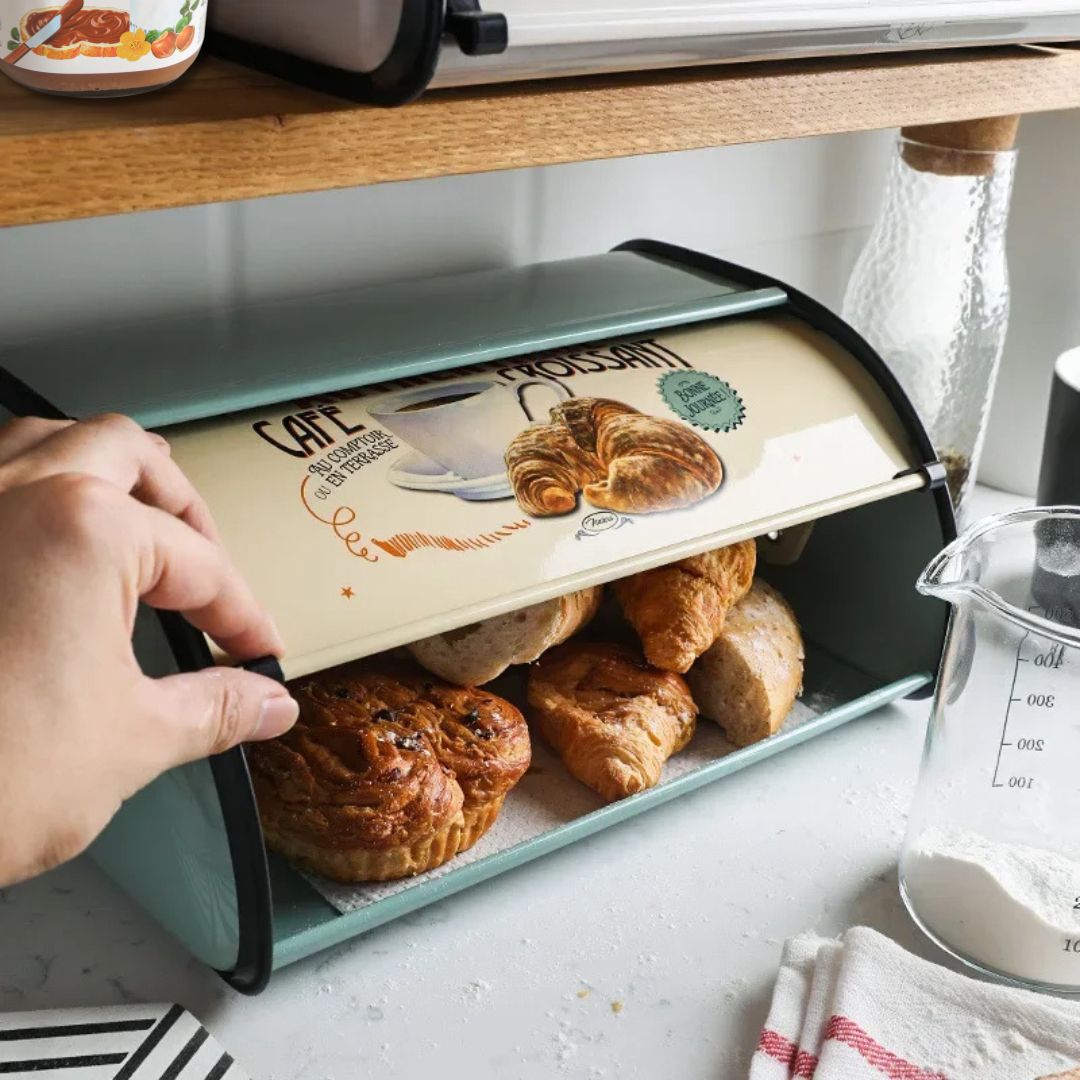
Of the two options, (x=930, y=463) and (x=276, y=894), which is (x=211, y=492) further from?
(x=930, y=463)

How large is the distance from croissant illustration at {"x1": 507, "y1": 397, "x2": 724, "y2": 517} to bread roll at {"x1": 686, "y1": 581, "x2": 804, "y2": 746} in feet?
0.52

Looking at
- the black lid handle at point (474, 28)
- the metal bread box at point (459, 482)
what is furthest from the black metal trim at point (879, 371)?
the black lid handle at point (474, 28)

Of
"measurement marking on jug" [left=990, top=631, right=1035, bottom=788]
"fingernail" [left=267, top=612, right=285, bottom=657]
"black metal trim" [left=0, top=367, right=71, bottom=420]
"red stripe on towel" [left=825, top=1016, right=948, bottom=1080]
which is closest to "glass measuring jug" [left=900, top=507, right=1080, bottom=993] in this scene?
"measurement marking on jug" [left=990, top=631, right=1035, bottom=788]

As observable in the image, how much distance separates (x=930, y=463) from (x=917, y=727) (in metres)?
0.21

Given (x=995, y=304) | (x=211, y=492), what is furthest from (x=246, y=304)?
(x=995, y=304)

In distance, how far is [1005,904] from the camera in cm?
77

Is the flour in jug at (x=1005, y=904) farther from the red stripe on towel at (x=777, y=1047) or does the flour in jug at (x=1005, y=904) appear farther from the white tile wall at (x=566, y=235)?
the white tile wall at (x=566, y=235)

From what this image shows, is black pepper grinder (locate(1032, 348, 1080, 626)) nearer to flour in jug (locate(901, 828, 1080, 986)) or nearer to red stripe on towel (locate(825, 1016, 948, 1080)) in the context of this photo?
flour in jug (locate(901, 828, 1080, 986))

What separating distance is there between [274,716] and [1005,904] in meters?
0.44

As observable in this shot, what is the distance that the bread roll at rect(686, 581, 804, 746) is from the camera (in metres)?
0.95

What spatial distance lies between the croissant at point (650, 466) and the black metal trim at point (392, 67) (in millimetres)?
292

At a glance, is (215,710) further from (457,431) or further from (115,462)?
(457,431)

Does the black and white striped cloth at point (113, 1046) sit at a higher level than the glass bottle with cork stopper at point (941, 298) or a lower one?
lower

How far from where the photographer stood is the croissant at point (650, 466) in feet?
2.73
